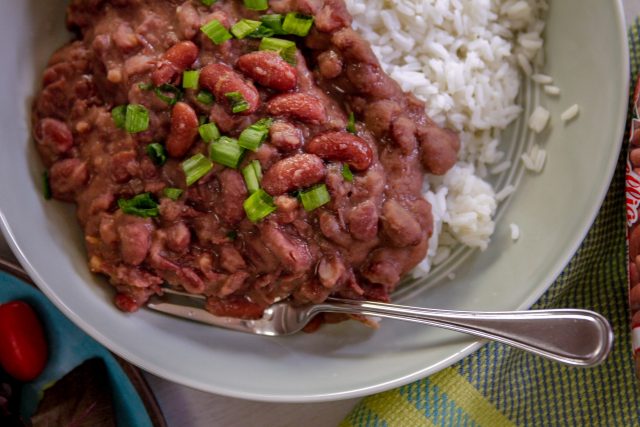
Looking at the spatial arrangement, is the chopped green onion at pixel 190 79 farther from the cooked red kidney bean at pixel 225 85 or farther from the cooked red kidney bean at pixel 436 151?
the cooked red kidney bean at pixel 436 151

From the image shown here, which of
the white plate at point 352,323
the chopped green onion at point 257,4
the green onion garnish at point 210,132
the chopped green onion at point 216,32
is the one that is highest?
the chopped green onion at point 257,4

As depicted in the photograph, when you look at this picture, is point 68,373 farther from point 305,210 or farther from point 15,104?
point 305,210

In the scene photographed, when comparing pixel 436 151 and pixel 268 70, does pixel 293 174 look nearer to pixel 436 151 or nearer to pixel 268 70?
pixel 268 70

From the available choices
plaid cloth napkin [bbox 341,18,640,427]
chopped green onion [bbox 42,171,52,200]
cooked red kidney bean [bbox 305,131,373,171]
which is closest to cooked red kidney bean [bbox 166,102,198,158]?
cooked red kidney bean [bbox 305,131,373,171]

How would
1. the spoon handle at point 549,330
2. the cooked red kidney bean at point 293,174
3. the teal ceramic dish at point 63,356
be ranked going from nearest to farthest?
the cooked red kidney bean at point 293,174, the spoon handle at point 549,330, the teal ceramic dish at point 63,356

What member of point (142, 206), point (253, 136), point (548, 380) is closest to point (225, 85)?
point (253, 136)

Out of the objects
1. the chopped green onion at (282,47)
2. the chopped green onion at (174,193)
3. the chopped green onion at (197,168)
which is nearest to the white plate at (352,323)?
the chopped green onion at (174,193)

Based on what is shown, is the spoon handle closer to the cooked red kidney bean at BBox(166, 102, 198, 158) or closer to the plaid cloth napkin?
the plaid cloth napkin

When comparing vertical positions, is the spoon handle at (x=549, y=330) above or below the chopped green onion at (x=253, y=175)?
below
